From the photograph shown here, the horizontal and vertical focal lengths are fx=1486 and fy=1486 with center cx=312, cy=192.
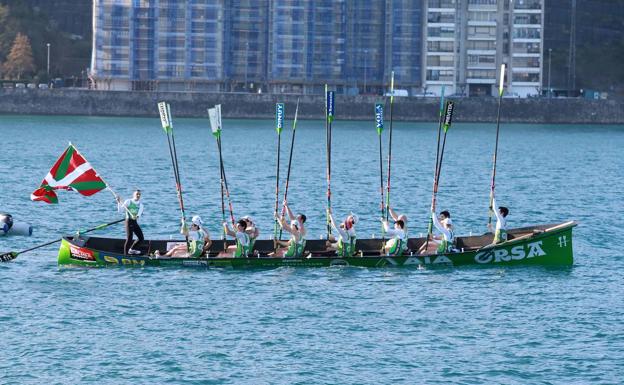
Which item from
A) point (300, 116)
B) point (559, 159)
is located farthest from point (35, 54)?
point (559, 159)

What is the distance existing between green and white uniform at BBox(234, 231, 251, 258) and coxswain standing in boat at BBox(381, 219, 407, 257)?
4743 millimetres

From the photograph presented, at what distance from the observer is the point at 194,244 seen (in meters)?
50.6

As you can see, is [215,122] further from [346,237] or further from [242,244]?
[346,237]

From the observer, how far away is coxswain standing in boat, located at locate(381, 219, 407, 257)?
1998 inches

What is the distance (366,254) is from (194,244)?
19.6 feet

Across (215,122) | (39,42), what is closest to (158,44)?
(39,42)

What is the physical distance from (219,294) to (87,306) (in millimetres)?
4461

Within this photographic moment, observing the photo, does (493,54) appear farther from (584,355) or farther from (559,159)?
(584,355)

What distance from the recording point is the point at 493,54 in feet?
621

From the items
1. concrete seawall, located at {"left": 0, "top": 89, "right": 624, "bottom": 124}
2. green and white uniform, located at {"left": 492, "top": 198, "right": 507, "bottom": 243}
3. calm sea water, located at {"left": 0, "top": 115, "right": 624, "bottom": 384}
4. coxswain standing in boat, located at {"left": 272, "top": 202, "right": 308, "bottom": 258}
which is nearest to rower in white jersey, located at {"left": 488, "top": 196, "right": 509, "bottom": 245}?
green and white uniform, located at {"left": 492, "top": 198, "right": 507, "bottom": 243}

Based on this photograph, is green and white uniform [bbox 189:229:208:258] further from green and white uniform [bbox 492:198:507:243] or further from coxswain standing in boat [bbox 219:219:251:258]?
green and white uniform [bbox 492:198:507:243]

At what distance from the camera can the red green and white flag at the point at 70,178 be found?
50969 millimetres

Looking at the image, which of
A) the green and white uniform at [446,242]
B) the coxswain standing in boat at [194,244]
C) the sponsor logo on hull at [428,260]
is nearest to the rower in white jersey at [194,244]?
the coxswain standing in boat at [194,244]

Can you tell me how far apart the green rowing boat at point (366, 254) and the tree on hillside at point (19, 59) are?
135 metres
